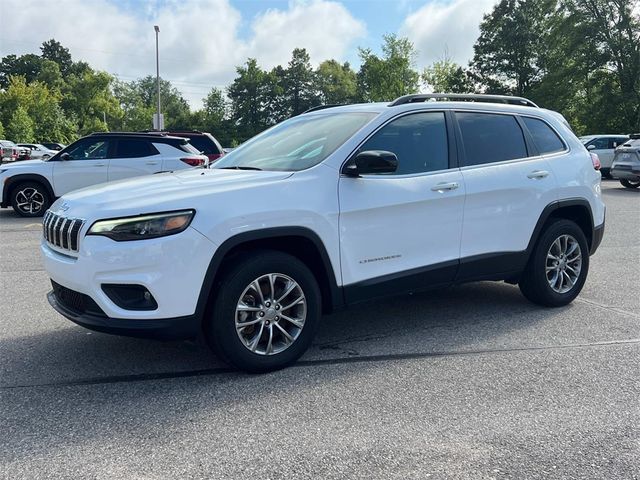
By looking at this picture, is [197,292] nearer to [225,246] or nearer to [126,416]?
[225,246]

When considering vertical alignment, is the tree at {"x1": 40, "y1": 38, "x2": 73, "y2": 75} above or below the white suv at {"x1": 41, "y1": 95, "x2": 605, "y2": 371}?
above

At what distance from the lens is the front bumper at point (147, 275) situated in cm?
350

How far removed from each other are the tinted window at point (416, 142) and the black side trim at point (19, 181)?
9885 millimetres

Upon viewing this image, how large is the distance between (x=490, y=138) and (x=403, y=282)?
162cm

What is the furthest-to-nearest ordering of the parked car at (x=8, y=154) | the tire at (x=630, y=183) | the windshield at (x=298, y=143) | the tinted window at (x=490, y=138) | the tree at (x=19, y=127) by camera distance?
the tree at (x=19, y=127)
the parked car at (x=8, y=154)
the tire at (x=630, y=183)
the tinted window at (x=490, y=138)
the windshield at (x=298, y=143)

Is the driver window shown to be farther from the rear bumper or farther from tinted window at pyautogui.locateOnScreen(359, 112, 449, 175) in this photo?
the rear bumper

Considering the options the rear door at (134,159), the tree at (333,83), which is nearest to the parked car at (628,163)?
the rear door at (134,159)

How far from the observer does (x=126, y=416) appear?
11.1 feet

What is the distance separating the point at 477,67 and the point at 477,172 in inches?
2231

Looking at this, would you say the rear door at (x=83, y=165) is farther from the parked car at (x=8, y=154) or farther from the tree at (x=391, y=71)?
the tree at (x=391, y=71)

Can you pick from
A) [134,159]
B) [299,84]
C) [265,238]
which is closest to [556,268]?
[265,238]

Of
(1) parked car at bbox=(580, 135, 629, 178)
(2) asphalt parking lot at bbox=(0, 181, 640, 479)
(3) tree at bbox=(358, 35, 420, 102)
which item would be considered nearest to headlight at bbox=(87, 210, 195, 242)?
(2) asphalt parking lot at bbox=(0, 181, 640, 479)

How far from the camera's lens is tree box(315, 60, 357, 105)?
90.7 metres

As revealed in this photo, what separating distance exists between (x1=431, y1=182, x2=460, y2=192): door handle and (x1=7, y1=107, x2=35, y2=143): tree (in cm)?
4534
